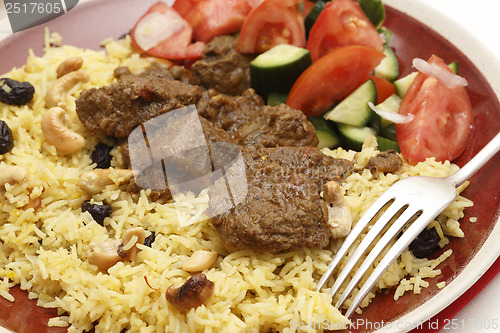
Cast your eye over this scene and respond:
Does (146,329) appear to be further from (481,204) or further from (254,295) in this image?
(481,204)

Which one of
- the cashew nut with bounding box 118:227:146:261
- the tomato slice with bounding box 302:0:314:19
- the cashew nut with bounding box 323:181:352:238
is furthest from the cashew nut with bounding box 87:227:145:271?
the tomato slice with bounding box 302:0:314:19

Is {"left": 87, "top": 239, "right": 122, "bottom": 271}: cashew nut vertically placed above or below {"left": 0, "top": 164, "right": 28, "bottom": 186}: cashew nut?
below

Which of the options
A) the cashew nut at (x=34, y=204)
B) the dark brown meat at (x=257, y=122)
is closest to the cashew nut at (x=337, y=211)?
the dark brown meat at (x=257, y=122)

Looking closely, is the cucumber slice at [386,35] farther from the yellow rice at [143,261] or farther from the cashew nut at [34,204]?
the cashew nut at [34,204]

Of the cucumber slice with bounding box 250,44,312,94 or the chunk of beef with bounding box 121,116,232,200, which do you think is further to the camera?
the cucumber slice with bounding box 250,44,312,94

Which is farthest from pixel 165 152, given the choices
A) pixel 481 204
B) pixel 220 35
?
pixel 481 204

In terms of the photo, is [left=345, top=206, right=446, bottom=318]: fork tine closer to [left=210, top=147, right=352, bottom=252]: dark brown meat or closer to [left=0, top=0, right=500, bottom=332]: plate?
[left=0, top=0, right=500, bottom=332]: plate

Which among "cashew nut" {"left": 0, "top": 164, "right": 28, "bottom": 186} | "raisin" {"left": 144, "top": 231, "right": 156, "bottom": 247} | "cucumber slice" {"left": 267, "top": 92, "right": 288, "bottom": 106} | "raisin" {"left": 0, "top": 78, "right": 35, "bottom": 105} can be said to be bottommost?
"raisin" {"left": 144, "top": 231, "right": 156, "bottom": 247}
